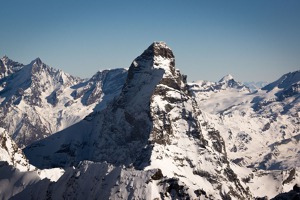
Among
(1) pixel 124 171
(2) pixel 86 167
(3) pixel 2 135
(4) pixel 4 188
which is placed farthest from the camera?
(3) pixel 2 135

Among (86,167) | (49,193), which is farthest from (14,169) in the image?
(86,167)

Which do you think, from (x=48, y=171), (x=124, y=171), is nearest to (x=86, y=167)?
(x=124, y=171)

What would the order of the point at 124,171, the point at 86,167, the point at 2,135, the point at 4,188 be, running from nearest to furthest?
the point at 124,171 < the point at 86,167 < the point at 4,188 < the point at 2,135

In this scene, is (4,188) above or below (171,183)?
above

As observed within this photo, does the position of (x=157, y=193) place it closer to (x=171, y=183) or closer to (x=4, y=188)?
(x=171, y=183)

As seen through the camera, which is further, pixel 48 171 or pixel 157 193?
pixel 48 171

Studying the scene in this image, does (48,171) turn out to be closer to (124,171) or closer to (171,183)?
(124,171)

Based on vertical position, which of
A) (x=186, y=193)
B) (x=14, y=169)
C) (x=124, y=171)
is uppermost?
(x=14, y=169)

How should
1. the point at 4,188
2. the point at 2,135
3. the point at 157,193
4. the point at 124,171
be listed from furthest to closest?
the point at 2,135
the point at 4,188
the point at 124,171
the point at 157,193

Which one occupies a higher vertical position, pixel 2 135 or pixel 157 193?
pixel 2 135
